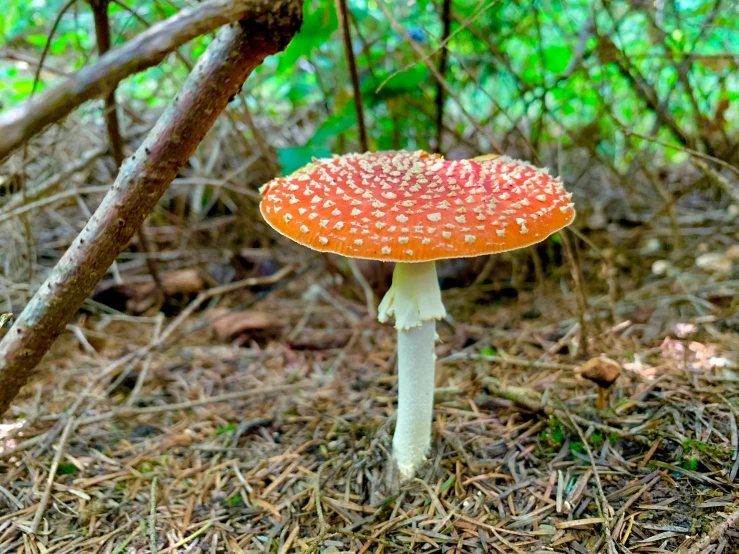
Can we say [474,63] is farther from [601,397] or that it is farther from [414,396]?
[414,396]

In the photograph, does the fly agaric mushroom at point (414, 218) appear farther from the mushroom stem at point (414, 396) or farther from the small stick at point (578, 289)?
the small stick at point (578, 289)

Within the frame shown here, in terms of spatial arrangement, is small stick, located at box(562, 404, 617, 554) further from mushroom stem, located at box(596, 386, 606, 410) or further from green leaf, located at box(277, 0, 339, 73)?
green leaf, located at box(277, 0, 339, 73)

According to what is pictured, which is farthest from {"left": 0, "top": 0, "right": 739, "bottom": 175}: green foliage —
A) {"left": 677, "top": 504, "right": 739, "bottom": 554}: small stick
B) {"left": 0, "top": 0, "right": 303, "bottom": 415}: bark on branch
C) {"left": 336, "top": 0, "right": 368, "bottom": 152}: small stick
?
{"left": 677, "top": 504, "right": 739, "bottom": 554}: small stick

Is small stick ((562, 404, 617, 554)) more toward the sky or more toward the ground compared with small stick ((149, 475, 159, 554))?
more toward the ground

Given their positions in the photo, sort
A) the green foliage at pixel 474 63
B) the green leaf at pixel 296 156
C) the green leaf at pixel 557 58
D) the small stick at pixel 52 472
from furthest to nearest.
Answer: the green leaf at pixel 557 58 < the green foliage at pixel 474 63 < the green leaf at pixel 296 156 < the small stick at pixel 52 472

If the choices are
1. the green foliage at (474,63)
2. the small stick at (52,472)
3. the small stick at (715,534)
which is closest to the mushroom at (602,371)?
the small stick at (715,534)

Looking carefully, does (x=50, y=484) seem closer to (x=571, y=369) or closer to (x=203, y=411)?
(x=203, y=411)
